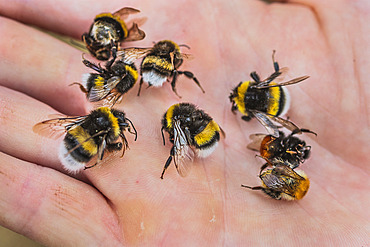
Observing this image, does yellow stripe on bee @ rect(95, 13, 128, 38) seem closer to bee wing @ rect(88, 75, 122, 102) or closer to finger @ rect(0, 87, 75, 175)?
bee wing @ rect(88, 75, 122, 102)

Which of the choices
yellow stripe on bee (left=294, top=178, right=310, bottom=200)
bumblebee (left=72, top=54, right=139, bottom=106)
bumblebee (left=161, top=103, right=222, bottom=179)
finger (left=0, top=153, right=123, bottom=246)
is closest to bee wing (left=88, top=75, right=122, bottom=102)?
bumblebee (left=72, top=54, right=139, bottom=106)

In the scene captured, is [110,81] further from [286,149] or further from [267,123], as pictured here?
[286,149]

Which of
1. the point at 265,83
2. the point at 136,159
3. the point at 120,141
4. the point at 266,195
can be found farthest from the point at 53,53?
the point at 266,195

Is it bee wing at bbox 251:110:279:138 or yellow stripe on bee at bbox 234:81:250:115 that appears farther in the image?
yellow stripe on bee at bbox 234:81:250:115

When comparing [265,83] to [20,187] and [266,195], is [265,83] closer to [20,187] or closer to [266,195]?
[266,195]

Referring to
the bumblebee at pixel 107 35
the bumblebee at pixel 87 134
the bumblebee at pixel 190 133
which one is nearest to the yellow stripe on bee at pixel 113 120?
the bumblebee at pixel 87 134

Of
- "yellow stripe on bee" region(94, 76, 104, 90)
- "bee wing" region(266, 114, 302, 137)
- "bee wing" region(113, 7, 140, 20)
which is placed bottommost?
"bee wing" region(266, 114, 302, 137)
